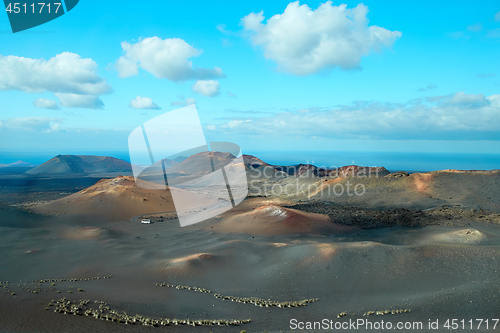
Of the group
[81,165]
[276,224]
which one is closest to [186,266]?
[276,224]

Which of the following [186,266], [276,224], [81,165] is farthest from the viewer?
[81,165]

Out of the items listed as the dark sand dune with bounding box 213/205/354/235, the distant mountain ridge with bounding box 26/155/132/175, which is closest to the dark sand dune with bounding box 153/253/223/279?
the dark sand dune with bounding box 213/205/354/235

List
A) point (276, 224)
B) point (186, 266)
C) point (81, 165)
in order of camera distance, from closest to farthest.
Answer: point (186, 266) → point (276, 224) → point (81, 165)

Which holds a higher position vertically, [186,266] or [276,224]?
[186,266]

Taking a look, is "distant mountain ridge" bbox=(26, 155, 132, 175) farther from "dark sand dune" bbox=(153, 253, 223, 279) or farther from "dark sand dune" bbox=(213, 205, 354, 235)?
"dark sand dune" bbox=(153, 253, 223, 279)

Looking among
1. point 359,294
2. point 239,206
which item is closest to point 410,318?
point 359,294

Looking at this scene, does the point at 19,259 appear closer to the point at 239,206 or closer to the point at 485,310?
the point at 485,310

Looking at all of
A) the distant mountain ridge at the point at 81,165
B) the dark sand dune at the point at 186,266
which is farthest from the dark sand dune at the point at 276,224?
the distant mountain ridge at the point at 81,165

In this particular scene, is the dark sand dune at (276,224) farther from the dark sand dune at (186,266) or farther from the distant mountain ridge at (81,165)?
the distant mountain ridge at (81,165)

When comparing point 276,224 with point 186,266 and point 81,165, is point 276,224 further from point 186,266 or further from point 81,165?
point 81,165
